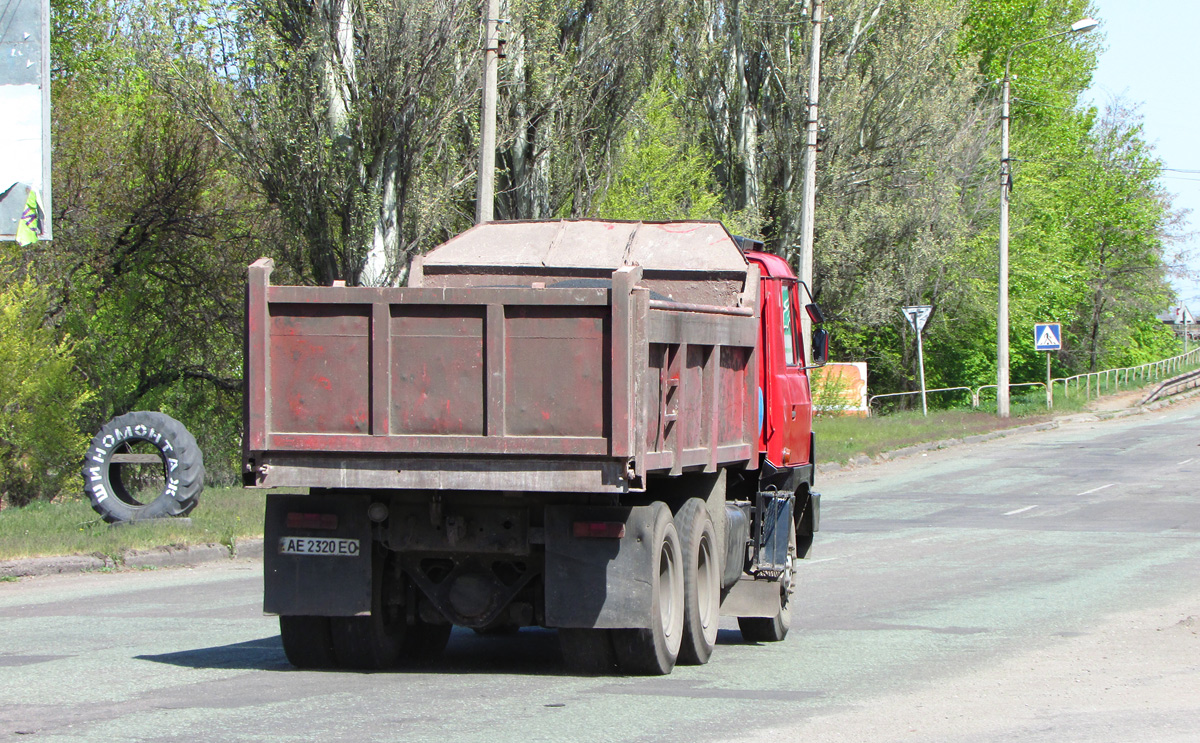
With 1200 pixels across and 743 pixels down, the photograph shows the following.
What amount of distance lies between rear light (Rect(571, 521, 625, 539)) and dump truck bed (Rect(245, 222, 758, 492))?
382 mm

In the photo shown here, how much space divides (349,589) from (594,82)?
67.4ft

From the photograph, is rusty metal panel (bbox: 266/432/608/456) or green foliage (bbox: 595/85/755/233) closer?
rusty metal panel (bbox: 266/432/608/456)

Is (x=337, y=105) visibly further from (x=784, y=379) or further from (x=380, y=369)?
(x=380, y=369)

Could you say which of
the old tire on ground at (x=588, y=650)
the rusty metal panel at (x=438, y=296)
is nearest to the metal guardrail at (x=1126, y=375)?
the old tire on ground at (x=588, y=650)

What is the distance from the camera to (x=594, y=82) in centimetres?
2717

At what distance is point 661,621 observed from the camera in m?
7.97

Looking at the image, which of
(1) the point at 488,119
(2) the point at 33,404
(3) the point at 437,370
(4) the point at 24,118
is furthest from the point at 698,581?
(2) the point at 33,404

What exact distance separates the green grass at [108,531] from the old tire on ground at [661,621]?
723cm

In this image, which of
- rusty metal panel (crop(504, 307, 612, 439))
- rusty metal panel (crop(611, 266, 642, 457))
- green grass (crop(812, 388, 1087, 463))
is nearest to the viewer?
rusty metal panel (crop(611, 266, 642, 457))

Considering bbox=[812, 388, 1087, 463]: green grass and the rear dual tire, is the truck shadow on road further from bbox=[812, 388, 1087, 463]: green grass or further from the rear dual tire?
bbox=[812, 388, 1087, 463]: green grass

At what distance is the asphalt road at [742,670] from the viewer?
654 centimetres

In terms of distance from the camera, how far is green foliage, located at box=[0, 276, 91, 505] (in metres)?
22.7

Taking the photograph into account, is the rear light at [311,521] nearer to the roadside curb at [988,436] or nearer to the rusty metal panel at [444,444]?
the rusty metal panel at [444,444]

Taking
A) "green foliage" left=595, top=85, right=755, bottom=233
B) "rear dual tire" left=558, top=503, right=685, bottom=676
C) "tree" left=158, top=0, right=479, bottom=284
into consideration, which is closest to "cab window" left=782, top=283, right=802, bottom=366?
"rear dual tire" left=558, top=503, right=685, bottom=676
